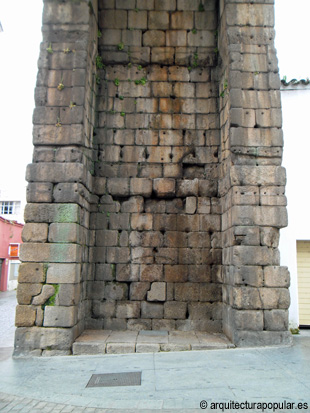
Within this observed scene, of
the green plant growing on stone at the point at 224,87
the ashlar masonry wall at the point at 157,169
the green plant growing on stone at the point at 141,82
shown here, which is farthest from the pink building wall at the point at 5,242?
the green plant growing on stone at the point at 224,87

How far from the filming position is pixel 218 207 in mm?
8609

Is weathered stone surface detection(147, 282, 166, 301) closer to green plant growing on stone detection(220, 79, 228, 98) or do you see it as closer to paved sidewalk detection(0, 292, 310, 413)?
paved sidewalk detection(0, 292, 310, 413)

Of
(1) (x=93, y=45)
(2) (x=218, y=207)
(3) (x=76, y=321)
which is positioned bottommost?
(3) (x=76, y=321)

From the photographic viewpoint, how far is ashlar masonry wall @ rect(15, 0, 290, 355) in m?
7.29

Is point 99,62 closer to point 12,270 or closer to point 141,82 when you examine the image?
point 141,82

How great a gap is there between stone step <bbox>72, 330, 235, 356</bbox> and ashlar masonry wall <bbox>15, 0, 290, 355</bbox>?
29cm

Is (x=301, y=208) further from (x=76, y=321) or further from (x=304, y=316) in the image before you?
(x=76, y=321)

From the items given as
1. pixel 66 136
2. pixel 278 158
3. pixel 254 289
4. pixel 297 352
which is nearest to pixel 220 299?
pixel 254 289

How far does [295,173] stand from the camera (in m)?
9.37

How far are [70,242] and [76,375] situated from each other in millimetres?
2414

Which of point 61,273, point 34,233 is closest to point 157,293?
point 61,273

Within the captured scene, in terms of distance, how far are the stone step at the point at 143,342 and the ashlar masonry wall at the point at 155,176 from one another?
294 millimetres

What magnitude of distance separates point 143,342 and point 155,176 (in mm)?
3533

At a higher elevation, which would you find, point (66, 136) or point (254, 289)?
point (66, 136)
